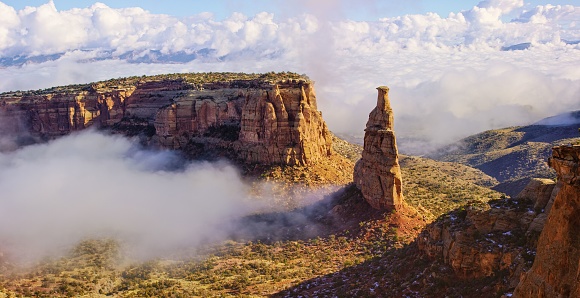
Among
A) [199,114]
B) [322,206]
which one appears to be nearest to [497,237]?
[322,206]

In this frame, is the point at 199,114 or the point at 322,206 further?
the point at 199,114

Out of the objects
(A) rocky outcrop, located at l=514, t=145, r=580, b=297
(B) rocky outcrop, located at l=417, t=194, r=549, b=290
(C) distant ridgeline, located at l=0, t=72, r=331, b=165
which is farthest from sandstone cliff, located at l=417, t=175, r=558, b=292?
(C) distant ridgeline, located at l=0, t=72, r=331, b=165

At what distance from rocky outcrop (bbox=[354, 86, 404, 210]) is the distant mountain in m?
43.6

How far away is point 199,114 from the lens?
94188 mm

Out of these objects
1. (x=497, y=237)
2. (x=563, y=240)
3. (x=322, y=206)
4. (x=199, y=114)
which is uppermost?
(x=199, y=114)

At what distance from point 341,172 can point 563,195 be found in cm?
6553

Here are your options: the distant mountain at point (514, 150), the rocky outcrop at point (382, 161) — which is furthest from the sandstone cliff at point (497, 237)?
the distant mountain at point (514, 150)

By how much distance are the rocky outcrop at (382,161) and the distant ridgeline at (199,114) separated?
1878 centimetres

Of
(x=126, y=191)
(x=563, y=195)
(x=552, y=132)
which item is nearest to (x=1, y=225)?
(x=126, y=191)

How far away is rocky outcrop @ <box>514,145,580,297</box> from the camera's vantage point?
2099 centimetres

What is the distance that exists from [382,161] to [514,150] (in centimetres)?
10467

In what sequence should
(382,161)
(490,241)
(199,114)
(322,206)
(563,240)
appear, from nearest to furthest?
(563,240) < (490,241) < (382,161) < (322,206) < (199,114)

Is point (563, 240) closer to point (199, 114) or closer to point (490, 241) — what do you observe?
point (490, 241)

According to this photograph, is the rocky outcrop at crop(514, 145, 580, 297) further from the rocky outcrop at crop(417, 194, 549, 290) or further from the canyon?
the rocky outcrop at crop(417, 194, 549, 290)
